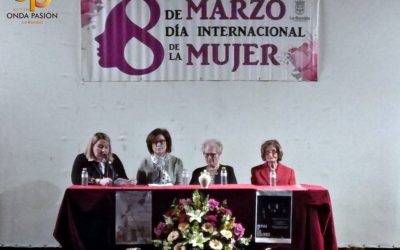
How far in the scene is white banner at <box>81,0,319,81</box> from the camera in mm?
5066

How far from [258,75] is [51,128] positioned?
2.05 m

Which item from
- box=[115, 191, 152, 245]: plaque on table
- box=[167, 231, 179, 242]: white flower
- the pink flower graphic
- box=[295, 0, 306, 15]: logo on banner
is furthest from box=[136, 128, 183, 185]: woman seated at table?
box=[295, 0, 306, 15]: logo on banner

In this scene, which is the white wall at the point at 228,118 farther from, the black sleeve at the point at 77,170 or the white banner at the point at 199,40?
the black sleeve at the point at 77,170

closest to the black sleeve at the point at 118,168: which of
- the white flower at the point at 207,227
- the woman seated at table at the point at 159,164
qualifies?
the woman seated at table at the point at 159,164

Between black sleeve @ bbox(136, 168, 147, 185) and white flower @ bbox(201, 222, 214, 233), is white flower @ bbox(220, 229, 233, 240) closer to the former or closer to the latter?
white flower @ bbox(201, 222, 214, 233)

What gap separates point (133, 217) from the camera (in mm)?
3816

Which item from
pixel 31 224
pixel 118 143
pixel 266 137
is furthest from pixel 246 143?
pixel 31 224

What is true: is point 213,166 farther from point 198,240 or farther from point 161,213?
point 198,240

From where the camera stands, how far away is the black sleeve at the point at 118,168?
4.72m

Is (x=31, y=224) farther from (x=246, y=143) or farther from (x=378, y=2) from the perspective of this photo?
(x=378, y=2)

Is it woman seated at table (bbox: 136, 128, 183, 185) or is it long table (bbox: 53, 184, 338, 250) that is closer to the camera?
long table (bbox: 53, 184, 338, 250)

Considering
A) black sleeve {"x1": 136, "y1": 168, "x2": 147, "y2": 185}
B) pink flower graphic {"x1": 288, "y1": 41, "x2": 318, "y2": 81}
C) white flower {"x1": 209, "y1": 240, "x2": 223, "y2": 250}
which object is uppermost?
pink flower graphic {"x1": 288, "y1": 41, "x2": 318, "y2": 81}

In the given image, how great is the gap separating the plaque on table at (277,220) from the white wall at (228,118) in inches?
48.6

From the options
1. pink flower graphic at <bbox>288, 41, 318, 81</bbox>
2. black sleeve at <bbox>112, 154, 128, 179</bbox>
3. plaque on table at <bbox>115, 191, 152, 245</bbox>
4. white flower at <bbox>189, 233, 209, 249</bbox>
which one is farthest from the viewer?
pink flower graphic at <bbox>288, 41, 318, 81</bbox>
